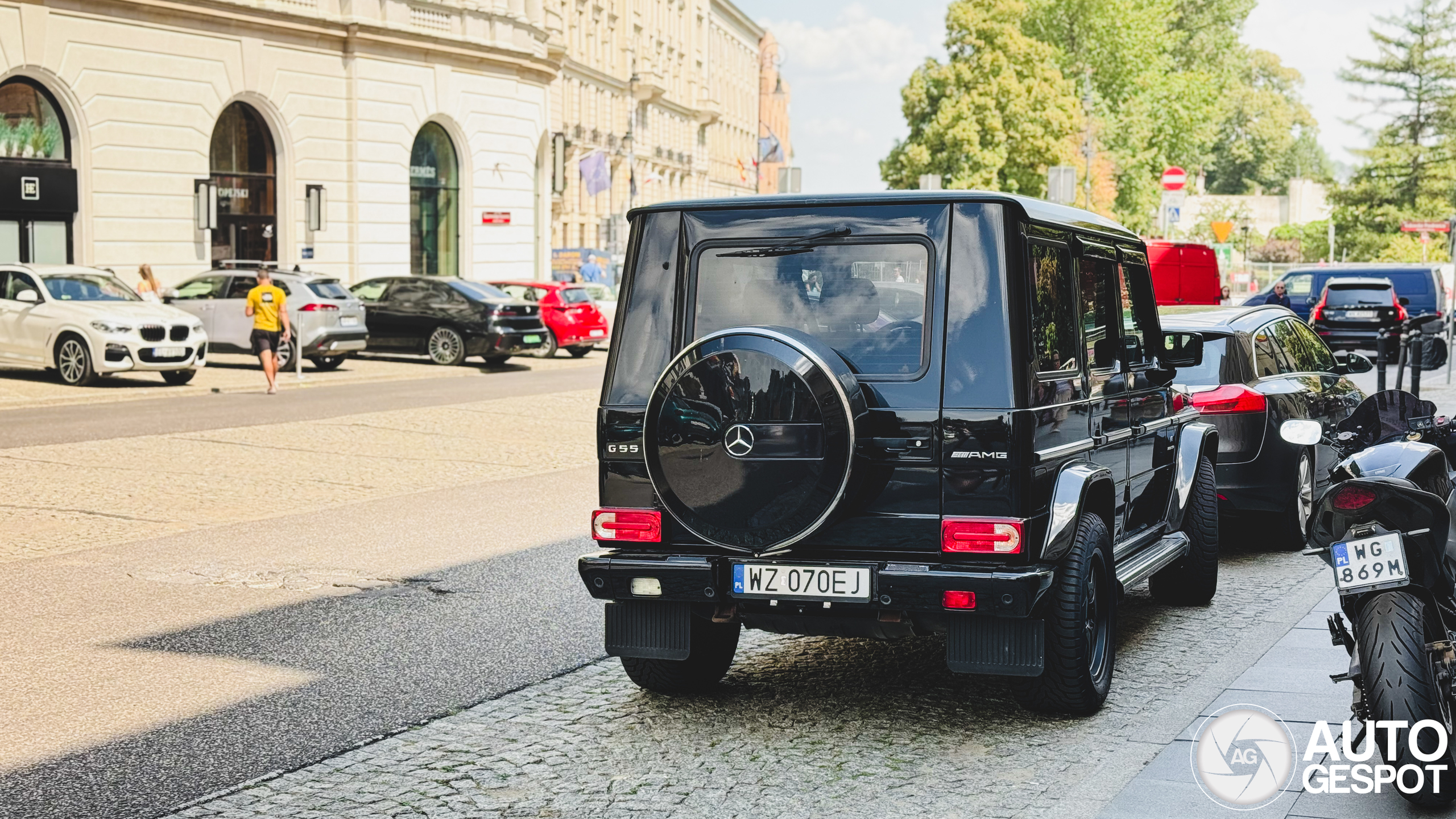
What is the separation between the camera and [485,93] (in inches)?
1692

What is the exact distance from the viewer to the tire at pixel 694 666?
20.7ft

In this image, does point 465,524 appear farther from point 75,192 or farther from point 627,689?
point 75,192

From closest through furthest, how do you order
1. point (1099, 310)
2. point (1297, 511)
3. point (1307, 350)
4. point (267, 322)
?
point (1099, 310), point (1297, 511), point (1307, 350), point (267, 322)

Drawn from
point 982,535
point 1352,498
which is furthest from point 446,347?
point 1352,498

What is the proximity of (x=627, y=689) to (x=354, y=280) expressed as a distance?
3436 cm

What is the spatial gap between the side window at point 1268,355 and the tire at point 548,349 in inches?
841

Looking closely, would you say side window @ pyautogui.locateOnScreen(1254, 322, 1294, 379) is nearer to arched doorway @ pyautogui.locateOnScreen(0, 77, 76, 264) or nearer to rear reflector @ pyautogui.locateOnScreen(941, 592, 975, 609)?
rear reflector @ pyautogui.locateOnScreen(941, 592, 975, 609)

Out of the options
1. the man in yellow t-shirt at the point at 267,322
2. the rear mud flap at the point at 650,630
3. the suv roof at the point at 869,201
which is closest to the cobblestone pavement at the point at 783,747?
the rear mud flap at the point at 650,630

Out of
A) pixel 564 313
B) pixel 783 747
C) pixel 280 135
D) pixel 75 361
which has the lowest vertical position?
pixel 783 747

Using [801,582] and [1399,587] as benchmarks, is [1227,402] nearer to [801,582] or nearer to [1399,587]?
[801,582]

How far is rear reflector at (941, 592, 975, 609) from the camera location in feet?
18.0

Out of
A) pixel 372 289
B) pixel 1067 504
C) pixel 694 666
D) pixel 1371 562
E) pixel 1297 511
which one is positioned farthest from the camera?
pixel 372 289

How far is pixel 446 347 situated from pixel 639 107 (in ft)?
185

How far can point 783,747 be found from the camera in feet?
18.6
